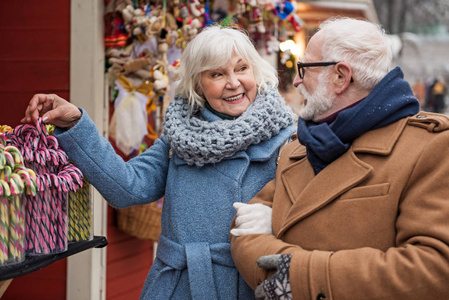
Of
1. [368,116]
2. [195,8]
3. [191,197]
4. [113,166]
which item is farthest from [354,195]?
[195,8]

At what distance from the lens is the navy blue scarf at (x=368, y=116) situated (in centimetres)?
180

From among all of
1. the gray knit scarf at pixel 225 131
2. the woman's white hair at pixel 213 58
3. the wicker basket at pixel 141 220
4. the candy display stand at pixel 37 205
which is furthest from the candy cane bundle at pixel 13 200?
the wicker basket at pixel 141 220

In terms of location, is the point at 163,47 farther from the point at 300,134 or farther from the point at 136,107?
the point at 300,134

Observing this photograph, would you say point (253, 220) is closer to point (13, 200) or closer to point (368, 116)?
point (368, 116)

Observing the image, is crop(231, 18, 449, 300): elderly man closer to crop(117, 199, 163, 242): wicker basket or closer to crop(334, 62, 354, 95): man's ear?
crop(334, 62, 354, 95): man's ear

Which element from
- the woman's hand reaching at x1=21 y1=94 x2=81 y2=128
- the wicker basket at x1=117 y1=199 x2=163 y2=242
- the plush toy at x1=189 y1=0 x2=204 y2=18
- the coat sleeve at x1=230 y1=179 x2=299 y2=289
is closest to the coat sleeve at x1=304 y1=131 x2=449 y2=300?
the coat sleeve at x1=230 y1=179 x2=299 y2=289

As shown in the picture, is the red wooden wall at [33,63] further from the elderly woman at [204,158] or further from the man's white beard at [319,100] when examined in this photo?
the man's white beard at [319,100]

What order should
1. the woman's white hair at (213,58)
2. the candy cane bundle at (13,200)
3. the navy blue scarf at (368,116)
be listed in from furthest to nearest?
1. the woman's white hair at (213,58)
2. the navy blue scarf at (368,116)
3. the candy cane bundle at (13,200)

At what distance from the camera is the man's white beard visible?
1.94 meters

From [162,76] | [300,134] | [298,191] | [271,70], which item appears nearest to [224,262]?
[298,191]

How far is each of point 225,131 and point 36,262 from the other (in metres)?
0.86

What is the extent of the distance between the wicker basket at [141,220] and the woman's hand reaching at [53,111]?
1632mm

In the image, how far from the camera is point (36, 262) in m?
1.80

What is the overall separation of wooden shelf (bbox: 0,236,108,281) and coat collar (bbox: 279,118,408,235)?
713 millimetres
